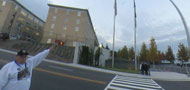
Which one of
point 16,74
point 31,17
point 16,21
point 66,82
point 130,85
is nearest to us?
point 16,74

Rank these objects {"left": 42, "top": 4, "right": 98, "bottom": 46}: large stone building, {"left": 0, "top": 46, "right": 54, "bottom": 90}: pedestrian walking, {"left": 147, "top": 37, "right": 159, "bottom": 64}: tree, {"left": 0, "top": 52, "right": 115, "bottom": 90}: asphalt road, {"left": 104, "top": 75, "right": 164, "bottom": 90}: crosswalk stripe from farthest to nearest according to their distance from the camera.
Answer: {"left": 42, "top": 4, "right": 98, "bottom": 46}: large stone building
{"left": 147, "top": 37, "right": 159, "bottom": 64}: tree
{"left": 104, "top": 75, "right": 164, "bottom": 90}: crosswalk stripe
{"left": 0, "top": 52, "right": 115, "bottom": 90}: asphalt road
{"left": 0, "top": 46, "right": 54, "bottom": 90}: pedestrian walking

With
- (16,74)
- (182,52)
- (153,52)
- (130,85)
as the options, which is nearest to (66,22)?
(153,52)

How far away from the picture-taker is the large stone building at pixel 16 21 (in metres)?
35.9

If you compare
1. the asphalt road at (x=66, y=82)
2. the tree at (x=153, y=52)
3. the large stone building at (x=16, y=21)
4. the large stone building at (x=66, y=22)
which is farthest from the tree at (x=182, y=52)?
the large stone building at (x=16, y=21)

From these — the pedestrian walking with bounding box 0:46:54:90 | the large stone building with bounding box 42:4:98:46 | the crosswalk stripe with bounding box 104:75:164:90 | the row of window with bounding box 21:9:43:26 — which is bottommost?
the crosswalk stripe with bounding box 104:75:164:90

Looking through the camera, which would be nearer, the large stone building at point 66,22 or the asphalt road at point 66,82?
the asphalt road at point 66,82

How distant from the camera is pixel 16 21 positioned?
41.4 meters

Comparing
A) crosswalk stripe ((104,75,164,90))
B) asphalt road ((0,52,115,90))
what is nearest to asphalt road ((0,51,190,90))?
asphalt road ((0,52,115,90))

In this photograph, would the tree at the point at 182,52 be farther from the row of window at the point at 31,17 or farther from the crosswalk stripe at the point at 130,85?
the row of window at the point at 31,17

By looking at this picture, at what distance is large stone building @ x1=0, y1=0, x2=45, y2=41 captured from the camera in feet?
→ 118

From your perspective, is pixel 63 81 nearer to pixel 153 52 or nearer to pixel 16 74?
pixel 16 74

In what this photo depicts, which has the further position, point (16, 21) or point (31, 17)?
point (31, 17)

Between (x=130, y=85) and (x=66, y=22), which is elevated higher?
(x=66, y=22)

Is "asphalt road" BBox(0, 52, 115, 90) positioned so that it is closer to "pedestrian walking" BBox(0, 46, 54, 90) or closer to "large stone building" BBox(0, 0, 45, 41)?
"pedestrian walking" BBox(0, 46, 54, 90)
